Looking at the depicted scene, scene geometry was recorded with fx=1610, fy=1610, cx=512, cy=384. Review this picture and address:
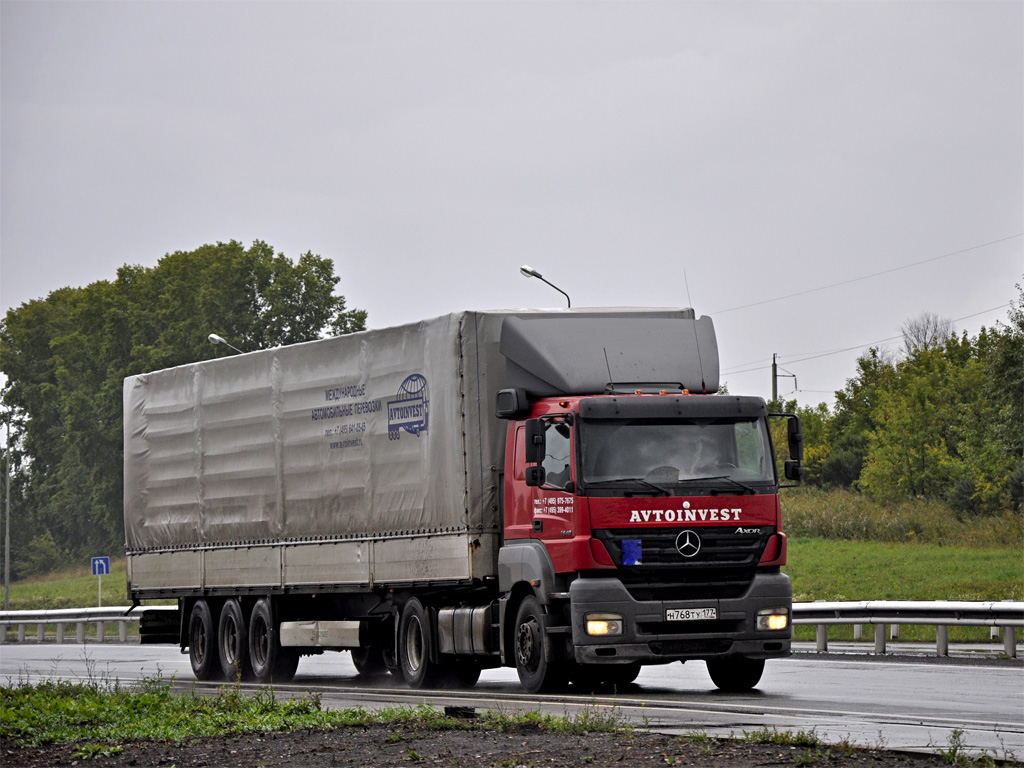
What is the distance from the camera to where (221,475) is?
22.1 meters

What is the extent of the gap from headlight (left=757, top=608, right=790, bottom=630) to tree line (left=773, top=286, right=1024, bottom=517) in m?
33.7

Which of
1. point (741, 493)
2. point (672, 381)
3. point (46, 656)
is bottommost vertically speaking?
point (46, 656)

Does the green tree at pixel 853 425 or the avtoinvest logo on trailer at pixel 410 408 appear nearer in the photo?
the avtoinvest logo on trailer at pixel 410 408

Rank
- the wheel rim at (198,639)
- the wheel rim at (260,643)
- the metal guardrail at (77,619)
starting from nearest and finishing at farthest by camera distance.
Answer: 1. the wheel rim at (260,643)
2. the wheel rim at (198,639)
3. the metal guardrail at (77,619)

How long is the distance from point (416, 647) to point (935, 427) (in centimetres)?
5501

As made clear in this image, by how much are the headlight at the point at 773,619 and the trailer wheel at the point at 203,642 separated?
9305 mm

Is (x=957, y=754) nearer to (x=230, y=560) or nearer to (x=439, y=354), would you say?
(x=439, y=354)

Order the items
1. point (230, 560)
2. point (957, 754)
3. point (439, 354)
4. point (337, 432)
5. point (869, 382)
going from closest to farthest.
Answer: point (957, 754)
point (439, 354)
point (337, 432)
point (230, 560)
point (869, 382)

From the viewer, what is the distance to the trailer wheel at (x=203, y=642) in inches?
883

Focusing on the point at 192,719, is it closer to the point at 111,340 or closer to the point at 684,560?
the point at 684,560

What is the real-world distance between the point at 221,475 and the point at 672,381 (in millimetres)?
7893

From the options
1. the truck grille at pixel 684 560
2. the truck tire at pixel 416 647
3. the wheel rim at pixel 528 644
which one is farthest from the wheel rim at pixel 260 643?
the truck grille at pixel 684 560

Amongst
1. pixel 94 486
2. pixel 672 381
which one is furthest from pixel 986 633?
pixel 94 486

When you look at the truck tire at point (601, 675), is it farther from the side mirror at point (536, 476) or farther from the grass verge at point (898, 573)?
the grass verge at point (898, 573)
